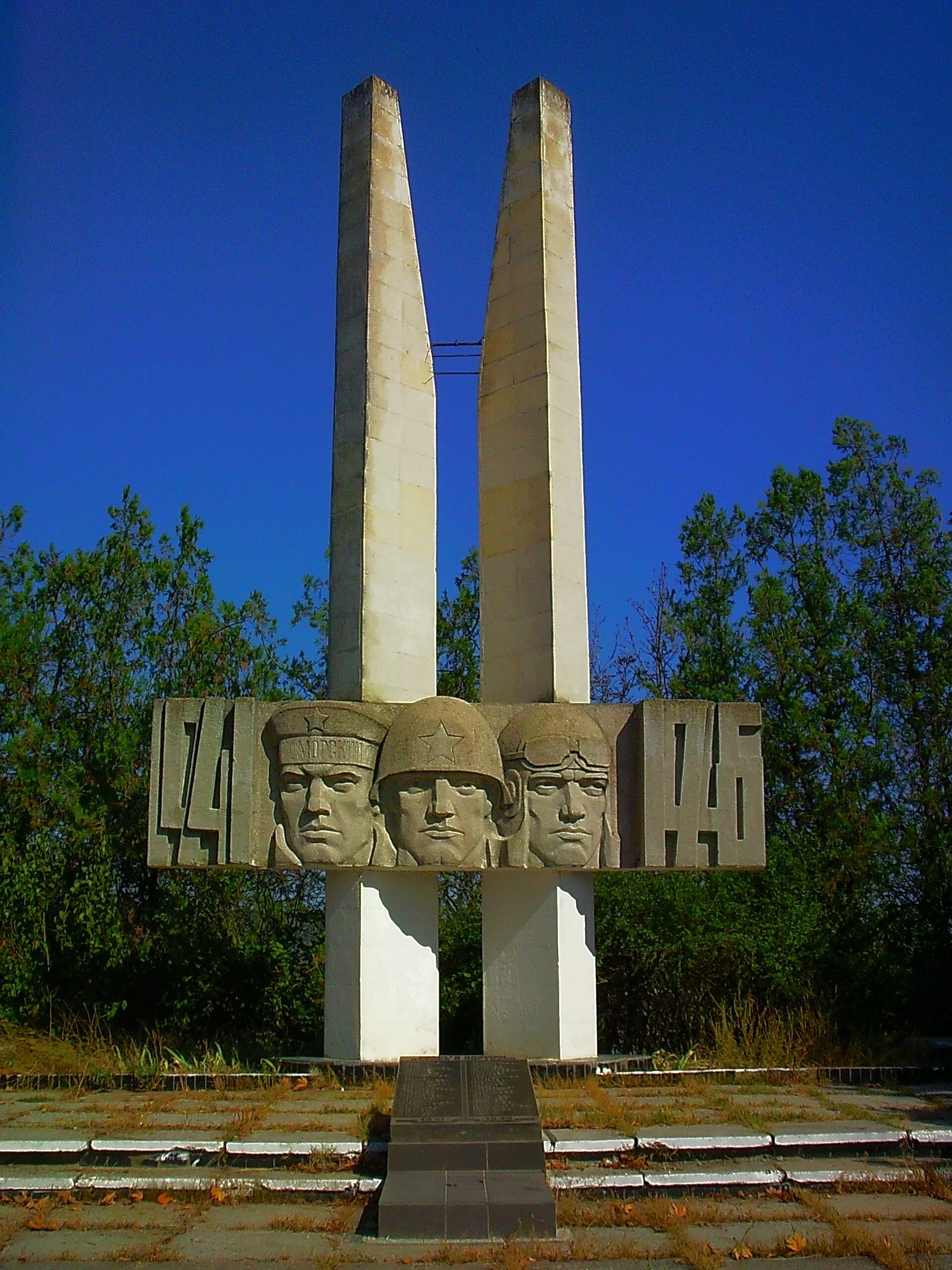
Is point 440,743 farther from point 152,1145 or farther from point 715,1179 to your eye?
point 715,1179

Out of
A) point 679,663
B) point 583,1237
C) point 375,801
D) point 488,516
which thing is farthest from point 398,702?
point 679,663

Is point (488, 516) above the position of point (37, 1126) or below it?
above

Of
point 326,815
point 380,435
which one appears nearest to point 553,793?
point 326,815

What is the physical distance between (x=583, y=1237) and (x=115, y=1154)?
9.62ft

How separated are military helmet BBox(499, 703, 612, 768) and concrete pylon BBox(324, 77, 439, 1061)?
3.15 feet

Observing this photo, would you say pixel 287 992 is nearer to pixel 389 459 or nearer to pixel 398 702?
pixel 398 702

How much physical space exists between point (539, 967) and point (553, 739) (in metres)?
1.93

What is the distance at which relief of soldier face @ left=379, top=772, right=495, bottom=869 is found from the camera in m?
10.1

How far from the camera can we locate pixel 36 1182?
6840 millimetres

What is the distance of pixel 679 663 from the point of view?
63.7ft

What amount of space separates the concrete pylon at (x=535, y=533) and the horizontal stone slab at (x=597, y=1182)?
3.34 metres

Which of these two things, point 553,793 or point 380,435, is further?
point 380,435

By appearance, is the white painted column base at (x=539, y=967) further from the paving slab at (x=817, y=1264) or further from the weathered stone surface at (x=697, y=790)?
the paving slab at (x=817, y=1264)

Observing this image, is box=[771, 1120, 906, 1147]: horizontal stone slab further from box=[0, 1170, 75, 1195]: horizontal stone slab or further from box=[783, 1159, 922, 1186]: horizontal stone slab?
box=[0, 1170, 75, 1195]: horizontal stone slab
